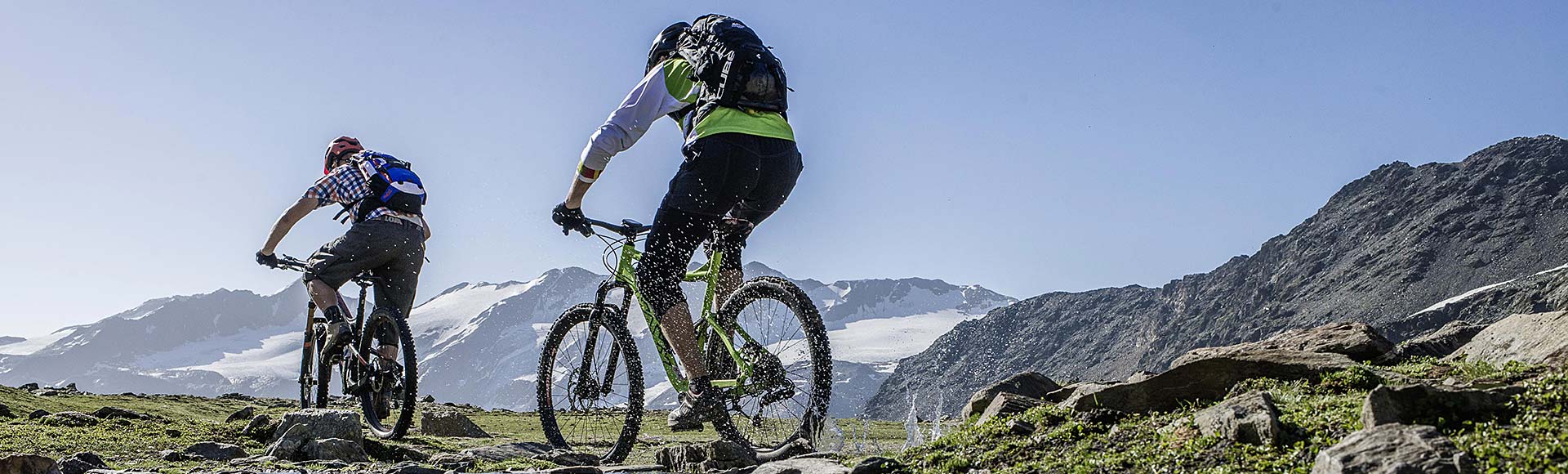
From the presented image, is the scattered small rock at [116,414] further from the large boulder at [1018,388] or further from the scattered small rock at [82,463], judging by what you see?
the large boulder at [1018,388]

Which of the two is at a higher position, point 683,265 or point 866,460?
point 683,265

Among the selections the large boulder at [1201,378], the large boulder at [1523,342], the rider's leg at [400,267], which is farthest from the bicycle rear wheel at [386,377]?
the large boulder at [1523,342]

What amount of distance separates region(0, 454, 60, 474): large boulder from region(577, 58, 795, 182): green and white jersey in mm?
3533

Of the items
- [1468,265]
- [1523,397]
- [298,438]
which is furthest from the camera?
[1468,265]

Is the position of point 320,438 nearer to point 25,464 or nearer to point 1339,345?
point 25,464

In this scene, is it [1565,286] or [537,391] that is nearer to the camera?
[537,391]

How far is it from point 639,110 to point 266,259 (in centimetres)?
590

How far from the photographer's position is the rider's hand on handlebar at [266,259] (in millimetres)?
10789

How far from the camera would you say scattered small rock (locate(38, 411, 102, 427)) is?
35.3 ft

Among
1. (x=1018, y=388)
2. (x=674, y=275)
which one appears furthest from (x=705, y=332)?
(x=1018, y=388)

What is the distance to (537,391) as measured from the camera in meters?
8.16

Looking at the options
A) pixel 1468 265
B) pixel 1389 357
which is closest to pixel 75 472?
pixel 1389 357

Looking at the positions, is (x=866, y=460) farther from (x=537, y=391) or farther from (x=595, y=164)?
(x=537, y=391)

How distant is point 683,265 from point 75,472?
156 inches
